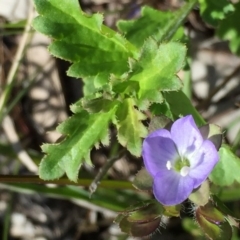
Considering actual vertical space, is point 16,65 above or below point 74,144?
below

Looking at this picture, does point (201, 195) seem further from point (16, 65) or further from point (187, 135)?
point (16, 65)

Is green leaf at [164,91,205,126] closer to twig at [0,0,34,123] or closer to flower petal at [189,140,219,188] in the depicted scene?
flower petal at [189,140,219,188]

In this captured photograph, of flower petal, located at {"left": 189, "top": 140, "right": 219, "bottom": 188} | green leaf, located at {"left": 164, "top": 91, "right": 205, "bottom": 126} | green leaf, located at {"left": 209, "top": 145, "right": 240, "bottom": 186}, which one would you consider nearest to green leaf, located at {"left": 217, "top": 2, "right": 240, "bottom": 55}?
green leaf, located at {"left": 164, "top": 91, "right": 205, "bottom": 126}

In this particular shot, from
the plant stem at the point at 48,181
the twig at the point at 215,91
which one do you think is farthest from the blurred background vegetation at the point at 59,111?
the plant stem at the point at 48,181

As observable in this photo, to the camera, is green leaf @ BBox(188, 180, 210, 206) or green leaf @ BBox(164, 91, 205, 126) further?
green leaf @ BBox(164, 91, 205, 126)

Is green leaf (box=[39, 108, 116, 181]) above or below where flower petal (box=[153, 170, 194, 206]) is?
below

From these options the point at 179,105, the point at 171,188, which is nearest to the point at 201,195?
the point at 171,188

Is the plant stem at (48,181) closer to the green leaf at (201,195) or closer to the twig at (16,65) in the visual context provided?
the green leaf at (201,195)
